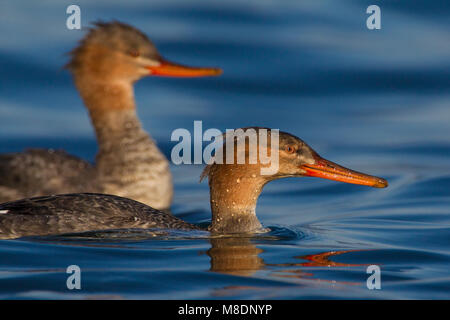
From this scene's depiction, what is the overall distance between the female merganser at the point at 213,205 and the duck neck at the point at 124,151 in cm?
233

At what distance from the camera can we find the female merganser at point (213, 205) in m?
7.54

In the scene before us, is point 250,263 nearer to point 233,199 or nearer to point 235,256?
point 235,256

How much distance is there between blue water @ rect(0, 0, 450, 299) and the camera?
666cm

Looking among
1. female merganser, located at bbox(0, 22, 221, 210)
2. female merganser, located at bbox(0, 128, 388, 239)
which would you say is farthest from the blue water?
female merganser, located at bbox(0, 22, 221, 210)

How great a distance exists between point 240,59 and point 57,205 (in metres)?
8.23

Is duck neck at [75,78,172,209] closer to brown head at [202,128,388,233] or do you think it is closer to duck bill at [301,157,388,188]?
brown head at [202,128,388,233]

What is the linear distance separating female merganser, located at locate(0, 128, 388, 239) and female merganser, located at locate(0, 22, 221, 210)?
79.7 inches

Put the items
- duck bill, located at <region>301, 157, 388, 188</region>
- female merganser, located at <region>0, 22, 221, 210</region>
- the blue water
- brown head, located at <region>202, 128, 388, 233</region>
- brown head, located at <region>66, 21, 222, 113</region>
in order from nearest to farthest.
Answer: the blue water → brown head, located at <region>202, 128, 388, 233</region> → duck bill, located at <region>301, 157, 388, 188</region> → female merganser, located at <region>0, 22, 221, 210</region> → brown head, located at <region>66, 21, 222, 113</region>

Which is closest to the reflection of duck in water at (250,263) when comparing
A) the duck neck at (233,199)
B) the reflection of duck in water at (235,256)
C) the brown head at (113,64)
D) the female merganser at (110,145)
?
the reflection of duck in water at (235,256)

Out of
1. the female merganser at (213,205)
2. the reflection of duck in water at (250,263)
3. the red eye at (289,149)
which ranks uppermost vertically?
the red eye at (289,149)

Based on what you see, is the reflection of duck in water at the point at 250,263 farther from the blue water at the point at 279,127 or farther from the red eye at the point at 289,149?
the red eye at the point at 289,149

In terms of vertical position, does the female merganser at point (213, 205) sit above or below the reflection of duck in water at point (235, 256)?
above

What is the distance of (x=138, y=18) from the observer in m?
16.3

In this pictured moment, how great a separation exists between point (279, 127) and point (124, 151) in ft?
10.8
